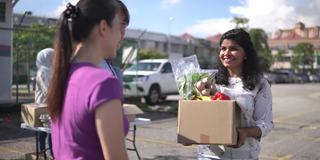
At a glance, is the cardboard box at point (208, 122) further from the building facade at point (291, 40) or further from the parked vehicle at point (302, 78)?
the building facade at point (291, 40)

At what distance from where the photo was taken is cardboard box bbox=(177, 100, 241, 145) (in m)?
2.54

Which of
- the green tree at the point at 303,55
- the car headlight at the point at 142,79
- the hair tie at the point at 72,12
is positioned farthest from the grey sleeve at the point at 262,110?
the green tree at the point at 303,55

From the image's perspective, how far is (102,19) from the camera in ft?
5.37

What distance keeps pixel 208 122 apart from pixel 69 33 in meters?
1.17

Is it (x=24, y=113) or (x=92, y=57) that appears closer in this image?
(x=92, y=57)

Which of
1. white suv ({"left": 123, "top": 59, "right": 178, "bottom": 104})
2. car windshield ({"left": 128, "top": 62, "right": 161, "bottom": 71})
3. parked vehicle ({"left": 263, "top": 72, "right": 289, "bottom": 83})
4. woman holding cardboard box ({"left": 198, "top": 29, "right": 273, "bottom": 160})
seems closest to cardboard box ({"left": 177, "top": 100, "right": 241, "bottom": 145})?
woman holding cardboard box ({"left": 198, "top": 29, "right": 273, "bottom": 160})

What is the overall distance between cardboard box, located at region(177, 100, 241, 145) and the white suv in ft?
44.3

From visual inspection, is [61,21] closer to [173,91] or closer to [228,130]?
[228,130]

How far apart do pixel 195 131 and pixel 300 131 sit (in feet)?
30.6

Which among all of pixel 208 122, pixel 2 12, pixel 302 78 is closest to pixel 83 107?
pixel 208 122

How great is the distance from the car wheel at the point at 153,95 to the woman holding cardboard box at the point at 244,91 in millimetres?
13614

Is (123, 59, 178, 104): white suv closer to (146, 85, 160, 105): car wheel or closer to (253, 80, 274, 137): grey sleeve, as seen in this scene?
(146, 85, 160, 105): car wheel

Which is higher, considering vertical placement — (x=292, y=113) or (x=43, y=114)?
(x=43, y=114)

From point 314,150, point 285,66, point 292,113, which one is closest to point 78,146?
point 314,150
